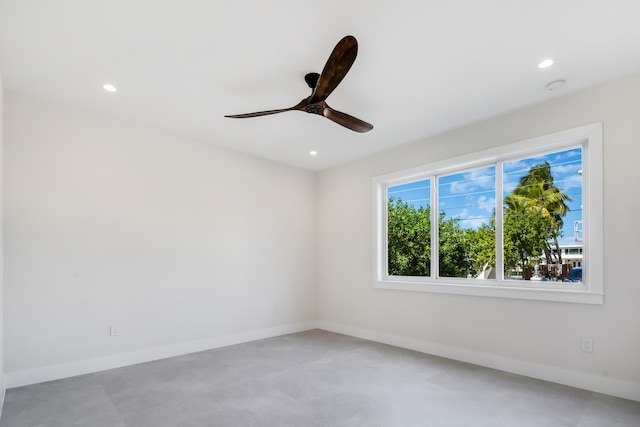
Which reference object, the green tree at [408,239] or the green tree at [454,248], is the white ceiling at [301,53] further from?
the green tree at [408,239]

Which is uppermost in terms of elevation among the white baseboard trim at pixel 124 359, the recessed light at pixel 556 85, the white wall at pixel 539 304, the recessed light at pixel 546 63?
the recessed light at pixel 546 63

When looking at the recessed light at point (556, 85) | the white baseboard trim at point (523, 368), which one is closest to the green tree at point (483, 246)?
the white baseboard trim at point (523, 368)

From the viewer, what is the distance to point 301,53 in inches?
101

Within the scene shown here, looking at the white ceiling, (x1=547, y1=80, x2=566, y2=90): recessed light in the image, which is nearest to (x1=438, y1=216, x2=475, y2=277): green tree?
the white ceiling

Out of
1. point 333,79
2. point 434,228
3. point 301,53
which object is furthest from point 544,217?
point 301,53

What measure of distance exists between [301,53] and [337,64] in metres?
0.52

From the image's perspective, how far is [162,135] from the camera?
13.7 feet

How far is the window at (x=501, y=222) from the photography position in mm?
3158

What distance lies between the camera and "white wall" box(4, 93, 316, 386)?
3248 mm

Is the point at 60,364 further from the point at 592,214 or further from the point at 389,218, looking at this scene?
the point at 592,214

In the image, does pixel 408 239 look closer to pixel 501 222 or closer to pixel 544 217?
pixel 501 222

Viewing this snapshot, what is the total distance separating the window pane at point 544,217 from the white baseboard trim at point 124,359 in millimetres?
3338

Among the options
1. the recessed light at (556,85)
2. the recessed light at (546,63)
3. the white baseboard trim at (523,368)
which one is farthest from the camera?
the recessed light at (556,85)

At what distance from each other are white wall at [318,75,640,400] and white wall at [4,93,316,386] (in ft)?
4.70
